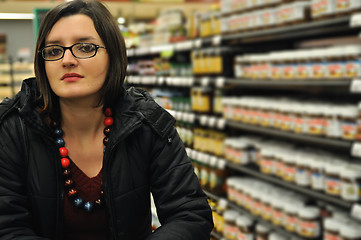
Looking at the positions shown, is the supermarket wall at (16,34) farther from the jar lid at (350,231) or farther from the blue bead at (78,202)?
the blue bead at (78,202)

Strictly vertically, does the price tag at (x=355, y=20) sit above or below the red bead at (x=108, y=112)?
above

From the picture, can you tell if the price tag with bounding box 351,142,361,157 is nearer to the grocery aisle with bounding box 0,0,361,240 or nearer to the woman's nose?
the grocery aisle with bounding box 0,0,361,240

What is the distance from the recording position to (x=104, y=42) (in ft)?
4.68

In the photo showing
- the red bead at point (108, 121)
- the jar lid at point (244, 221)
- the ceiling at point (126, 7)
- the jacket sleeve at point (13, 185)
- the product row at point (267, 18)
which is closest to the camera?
the jacket sleeve at point (13, 185)

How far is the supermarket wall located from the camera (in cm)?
1047

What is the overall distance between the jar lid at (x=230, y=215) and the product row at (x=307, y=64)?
1272mm

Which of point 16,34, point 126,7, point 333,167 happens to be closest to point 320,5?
point 333,167

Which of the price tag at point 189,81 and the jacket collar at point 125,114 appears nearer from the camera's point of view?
the jacket collar at point 125,114

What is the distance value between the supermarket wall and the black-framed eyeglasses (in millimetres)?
9642

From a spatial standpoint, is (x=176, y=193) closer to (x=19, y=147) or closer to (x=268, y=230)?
(x=19, y=147)

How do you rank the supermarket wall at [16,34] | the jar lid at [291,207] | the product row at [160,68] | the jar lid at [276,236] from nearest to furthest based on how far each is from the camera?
the jar lid at [291,207]
the jar lid at [276,236]
the product row at [160,68]
the supermarket wall at [16,34]

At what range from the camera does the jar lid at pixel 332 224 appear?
9.33 ft

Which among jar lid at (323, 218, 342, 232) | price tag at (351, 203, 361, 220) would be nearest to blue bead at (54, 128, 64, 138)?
price tag at (351, 203, 361, 220)

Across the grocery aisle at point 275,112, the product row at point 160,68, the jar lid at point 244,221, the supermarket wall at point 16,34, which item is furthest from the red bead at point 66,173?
the supermarket wall at point 16,34
